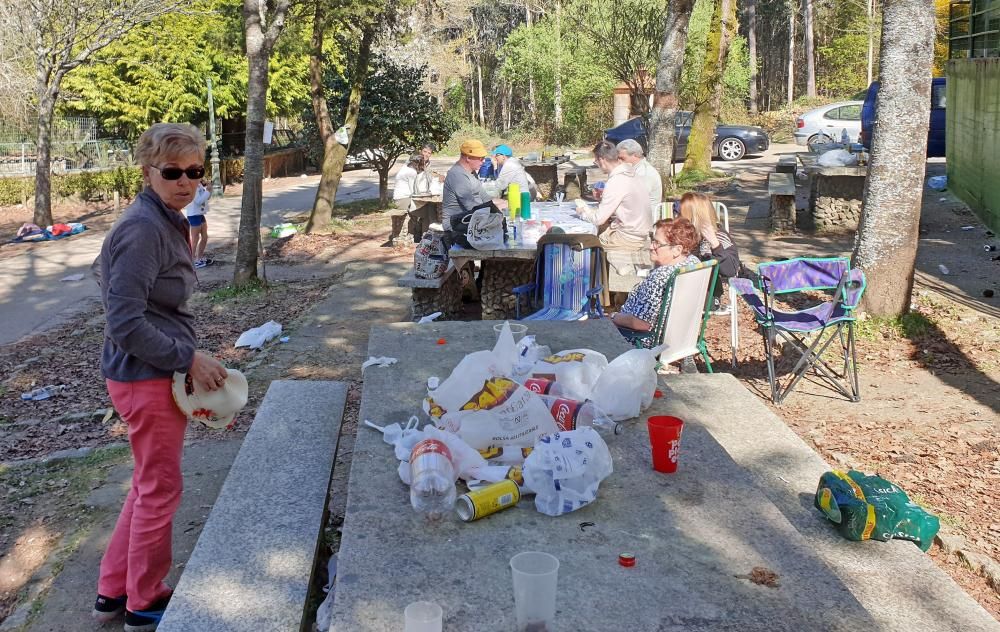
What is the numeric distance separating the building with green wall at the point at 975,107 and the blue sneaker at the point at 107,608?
1094 centimetres

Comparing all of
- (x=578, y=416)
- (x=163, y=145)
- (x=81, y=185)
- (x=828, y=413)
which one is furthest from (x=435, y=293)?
(x=81, y=185)

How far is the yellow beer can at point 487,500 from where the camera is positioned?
9.21 ft

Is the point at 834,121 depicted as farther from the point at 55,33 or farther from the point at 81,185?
the point at 81,185

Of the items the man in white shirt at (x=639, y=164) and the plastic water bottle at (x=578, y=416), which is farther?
the man in white shirt at (x=639, y=164)

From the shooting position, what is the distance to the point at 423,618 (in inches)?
82.7

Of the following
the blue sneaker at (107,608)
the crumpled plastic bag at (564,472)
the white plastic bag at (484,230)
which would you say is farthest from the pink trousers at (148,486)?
the white plastic bag at (484,230)

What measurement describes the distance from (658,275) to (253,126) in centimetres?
619

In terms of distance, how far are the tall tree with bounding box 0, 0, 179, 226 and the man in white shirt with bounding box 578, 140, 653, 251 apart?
40.4ft

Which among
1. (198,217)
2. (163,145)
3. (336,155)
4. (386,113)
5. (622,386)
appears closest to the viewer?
(163,145)

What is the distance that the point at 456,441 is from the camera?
3.10 meters

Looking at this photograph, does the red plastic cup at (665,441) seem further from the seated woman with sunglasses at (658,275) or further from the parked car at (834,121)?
the parked car at (834,121)

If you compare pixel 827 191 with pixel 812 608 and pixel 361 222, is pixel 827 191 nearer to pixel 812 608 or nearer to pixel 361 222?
pixel 361 222

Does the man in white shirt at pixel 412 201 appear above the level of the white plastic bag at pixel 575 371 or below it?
above

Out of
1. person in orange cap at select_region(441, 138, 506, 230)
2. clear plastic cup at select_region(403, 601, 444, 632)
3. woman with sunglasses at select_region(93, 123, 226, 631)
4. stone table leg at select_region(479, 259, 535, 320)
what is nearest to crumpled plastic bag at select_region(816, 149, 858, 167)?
person in orange cap at select_region(441, 138, 506, 230)
